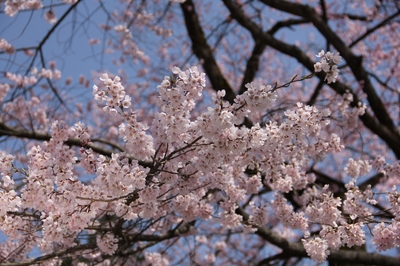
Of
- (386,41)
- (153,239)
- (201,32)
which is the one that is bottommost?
(153,239)

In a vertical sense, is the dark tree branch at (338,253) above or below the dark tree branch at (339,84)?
below

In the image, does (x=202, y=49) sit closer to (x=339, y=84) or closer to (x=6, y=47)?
(x=339, y=84)

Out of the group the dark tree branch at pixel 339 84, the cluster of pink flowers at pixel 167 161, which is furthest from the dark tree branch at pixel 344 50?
the cluster of pink flowers at pixel 167 161

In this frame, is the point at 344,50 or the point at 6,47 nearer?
the point at 344,50

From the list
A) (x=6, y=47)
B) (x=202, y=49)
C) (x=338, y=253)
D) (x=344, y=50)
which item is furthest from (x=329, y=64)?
(x=6, y=47)

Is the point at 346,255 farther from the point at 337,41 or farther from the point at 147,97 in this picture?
the point at 147,97

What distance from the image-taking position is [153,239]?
4.41 m

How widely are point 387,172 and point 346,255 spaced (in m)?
1.02

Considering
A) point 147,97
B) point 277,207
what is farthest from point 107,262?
point 147,97

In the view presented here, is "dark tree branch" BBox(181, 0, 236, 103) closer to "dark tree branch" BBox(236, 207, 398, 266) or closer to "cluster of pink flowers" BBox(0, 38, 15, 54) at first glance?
"dark tree branch" BBox(236, 207, 398, 266)

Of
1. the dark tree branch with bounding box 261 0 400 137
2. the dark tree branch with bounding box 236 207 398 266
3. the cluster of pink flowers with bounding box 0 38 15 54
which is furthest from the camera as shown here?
the cluster of pink flowers with bounding box 0 38 15 54

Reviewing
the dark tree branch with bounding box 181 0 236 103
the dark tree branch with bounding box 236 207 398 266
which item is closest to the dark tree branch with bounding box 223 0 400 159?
the dark tree branch with bounding box 181 0 236 103

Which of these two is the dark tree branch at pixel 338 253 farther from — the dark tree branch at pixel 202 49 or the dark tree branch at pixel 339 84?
the dark tree branch at pixel 202 49

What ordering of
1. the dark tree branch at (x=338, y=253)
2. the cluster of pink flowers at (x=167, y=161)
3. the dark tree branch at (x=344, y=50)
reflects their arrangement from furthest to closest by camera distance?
the dark tree branch at (x=344, y=50) < the dark tree branch at (x=338, y=253) < the cluster of pink flowers at (x=167, y=161)
